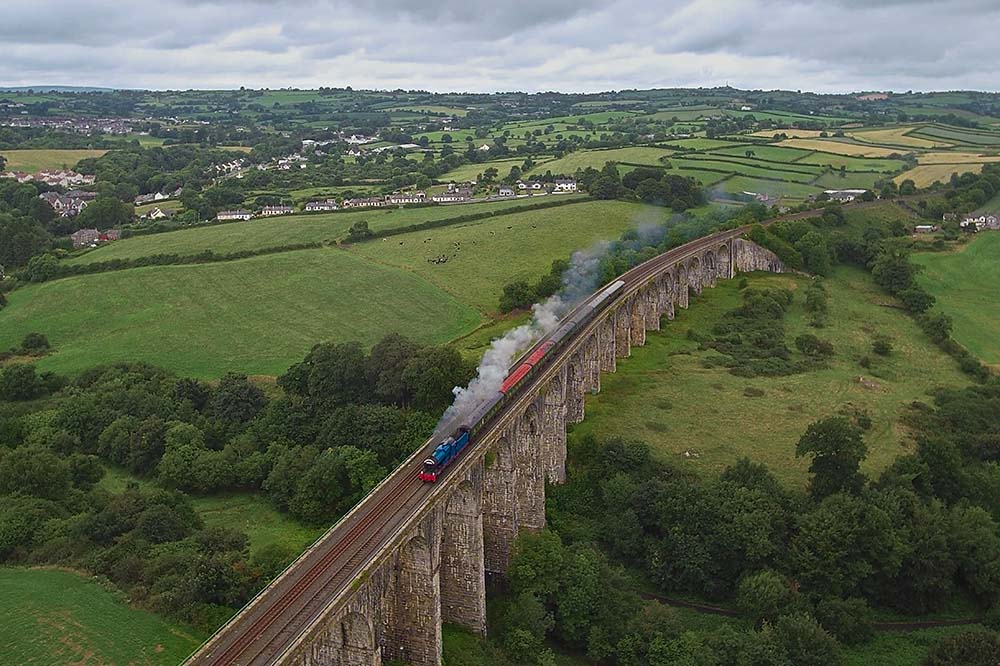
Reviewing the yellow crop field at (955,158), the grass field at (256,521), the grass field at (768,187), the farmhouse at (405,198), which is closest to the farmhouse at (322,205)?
the farmhouse at (405,198)

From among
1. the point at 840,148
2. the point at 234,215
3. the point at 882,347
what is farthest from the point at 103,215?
the point at 840,148

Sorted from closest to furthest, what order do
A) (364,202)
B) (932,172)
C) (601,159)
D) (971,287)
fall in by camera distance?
1. (971,287)
2. (364,202)
3. (932,172)
4. (601,159)

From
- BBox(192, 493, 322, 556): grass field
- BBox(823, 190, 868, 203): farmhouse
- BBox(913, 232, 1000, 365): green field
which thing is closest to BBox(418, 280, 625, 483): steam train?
BBox(192, 493, 322, 556): grass field

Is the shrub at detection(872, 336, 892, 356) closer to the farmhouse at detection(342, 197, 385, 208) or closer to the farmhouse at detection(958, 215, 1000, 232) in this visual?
the farmhouse at detection(958, 215, 1000, 232)

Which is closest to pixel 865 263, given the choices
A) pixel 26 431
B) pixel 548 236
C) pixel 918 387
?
pixel 918 387

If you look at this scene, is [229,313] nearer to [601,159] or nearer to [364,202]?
[364,202]

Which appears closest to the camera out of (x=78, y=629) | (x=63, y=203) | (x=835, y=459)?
(x=78, y=629)
